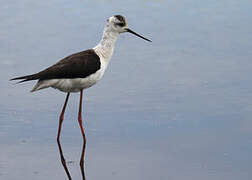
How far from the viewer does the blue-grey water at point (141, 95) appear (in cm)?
630

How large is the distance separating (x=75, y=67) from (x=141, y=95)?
130 centimetres

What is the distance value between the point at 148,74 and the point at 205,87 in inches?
30.6

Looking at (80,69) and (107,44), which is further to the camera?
(107,44)

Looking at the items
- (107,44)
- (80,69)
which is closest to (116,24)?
(107,44)

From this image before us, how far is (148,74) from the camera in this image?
8672 mm

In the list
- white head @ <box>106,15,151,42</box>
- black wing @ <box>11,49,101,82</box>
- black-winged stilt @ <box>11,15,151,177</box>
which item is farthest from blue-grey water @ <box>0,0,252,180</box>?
white head @ <box>106,15,151,42</box>

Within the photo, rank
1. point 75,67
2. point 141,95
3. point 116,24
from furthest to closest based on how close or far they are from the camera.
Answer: point 141,95 < point 116,24 < point 75,67

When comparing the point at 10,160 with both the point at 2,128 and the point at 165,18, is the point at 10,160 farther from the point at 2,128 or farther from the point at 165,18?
the point at 165,18

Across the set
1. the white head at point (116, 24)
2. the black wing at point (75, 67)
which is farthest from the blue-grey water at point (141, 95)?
the white head at point (116, 24)

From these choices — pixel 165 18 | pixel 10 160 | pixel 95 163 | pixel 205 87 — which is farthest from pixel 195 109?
pixel 165 18

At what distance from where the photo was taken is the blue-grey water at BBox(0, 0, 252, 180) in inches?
248

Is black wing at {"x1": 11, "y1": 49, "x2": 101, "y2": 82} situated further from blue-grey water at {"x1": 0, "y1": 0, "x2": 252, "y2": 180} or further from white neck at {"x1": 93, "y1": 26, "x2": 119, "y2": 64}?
blue-grey water at {"x1": 0, "y1": 0, "x2": 252, "y2": 180}

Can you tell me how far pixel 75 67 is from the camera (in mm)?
6973

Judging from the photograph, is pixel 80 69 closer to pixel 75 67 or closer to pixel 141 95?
pixel 75 67
